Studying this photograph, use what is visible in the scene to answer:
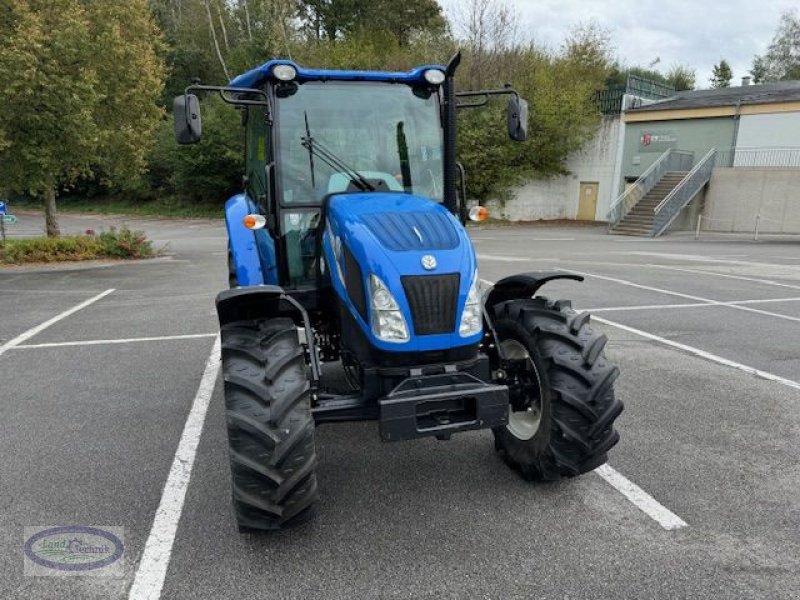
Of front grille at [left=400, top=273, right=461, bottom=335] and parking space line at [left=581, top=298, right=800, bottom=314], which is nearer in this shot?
front grille at [left=400, top=273, right=461, bottom=335]

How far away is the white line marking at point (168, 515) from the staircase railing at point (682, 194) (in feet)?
73.1

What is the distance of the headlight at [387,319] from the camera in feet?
9.59

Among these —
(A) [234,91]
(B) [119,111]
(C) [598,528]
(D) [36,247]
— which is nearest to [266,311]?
(A) [234,91]

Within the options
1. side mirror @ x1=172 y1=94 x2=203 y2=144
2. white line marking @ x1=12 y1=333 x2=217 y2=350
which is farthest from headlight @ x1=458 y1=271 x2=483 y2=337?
white line marking @ x1=12 y1=333 x2=217 y2=350

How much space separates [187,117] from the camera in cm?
357

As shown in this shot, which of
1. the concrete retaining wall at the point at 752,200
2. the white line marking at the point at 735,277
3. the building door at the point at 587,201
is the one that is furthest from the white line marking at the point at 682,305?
the building door at the point at 587,201

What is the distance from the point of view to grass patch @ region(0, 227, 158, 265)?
12969 mm

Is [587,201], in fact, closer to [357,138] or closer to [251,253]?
[251,253]

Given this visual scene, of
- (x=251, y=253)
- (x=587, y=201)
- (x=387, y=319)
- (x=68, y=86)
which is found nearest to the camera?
(x=387, y=319)

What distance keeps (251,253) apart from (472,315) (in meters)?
2.49

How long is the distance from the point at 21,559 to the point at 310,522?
1.34 meters

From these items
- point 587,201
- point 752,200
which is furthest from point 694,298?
point 587,201

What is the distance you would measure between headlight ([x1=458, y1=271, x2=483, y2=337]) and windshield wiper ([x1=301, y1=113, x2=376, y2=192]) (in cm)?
108

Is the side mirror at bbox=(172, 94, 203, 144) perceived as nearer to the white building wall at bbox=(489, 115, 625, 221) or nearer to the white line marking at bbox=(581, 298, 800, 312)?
the white line marking at bbox=(581, 298, 800, 312)
